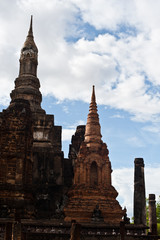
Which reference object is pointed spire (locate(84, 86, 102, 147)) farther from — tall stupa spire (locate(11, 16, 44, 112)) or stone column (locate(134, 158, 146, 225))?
stone column (locate(134, 158, 146, 225))

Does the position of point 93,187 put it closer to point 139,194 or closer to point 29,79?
point 139,194

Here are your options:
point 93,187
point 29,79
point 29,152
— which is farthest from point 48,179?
point 29,79

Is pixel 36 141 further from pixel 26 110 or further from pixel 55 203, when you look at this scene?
pixel 26 110

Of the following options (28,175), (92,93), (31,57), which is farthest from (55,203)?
(31,57)

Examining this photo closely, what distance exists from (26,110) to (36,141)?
767 centimetres

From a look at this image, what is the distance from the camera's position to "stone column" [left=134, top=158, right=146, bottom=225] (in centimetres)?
1652

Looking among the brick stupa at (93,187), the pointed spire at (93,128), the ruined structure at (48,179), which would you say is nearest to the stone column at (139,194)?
the ruined structure at (48,179)

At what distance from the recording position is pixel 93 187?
1989 centimetres

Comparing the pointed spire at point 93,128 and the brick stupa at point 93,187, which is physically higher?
the pointed spire at point 93,128

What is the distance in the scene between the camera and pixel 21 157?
38.0ft

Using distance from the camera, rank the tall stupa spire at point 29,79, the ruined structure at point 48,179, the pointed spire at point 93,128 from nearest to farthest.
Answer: the ruined structure at point 48,179, the pointed spire at point 93,128, the tall stupa spire at point 29,79

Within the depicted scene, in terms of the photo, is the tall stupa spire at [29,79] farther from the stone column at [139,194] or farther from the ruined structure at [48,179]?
the stone column at [139,194]

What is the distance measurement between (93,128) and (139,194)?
6809 mm

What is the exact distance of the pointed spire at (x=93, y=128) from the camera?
865 inches
